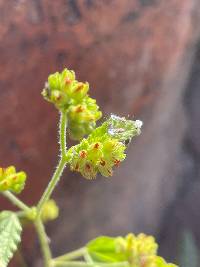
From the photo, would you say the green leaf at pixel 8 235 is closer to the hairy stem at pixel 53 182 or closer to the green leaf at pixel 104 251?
the hairy stem at pixel 53 182

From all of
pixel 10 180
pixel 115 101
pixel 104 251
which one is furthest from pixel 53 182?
pixel 115 101

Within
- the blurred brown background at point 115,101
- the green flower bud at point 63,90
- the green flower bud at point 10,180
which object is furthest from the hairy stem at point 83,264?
the blurred brown background at point 115,101

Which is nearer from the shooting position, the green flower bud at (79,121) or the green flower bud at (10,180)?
the green flower bud at (79,121)

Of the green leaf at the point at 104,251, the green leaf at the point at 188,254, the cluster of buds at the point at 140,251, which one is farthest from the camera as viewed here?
the green leaf at the point at 188,254

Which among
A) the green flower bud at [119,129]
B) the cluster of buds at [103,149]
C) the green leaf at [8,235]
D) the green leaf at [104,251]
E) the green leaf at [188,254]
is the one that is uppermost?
the green leaf at [188,254]

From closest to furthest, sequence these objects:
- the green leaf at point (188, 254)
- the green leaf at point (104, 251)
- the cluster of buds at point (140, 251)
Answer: the cluster of buds at point (140, 251) < the green leaf at point (104, 251) < the green leaf at point (188, 254)

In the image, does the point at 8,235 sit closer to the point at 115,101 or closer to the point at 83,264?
the point at 83,264

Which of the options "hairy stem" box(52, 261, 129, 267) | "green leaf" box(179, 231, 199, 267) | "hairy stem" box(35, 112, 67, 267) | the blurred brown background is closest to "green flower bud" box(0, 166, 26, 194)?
"hairy stem" box(35, 112, 67, 267)

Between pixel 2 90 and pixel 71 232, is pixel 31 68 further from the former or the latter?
pixel 71 232
